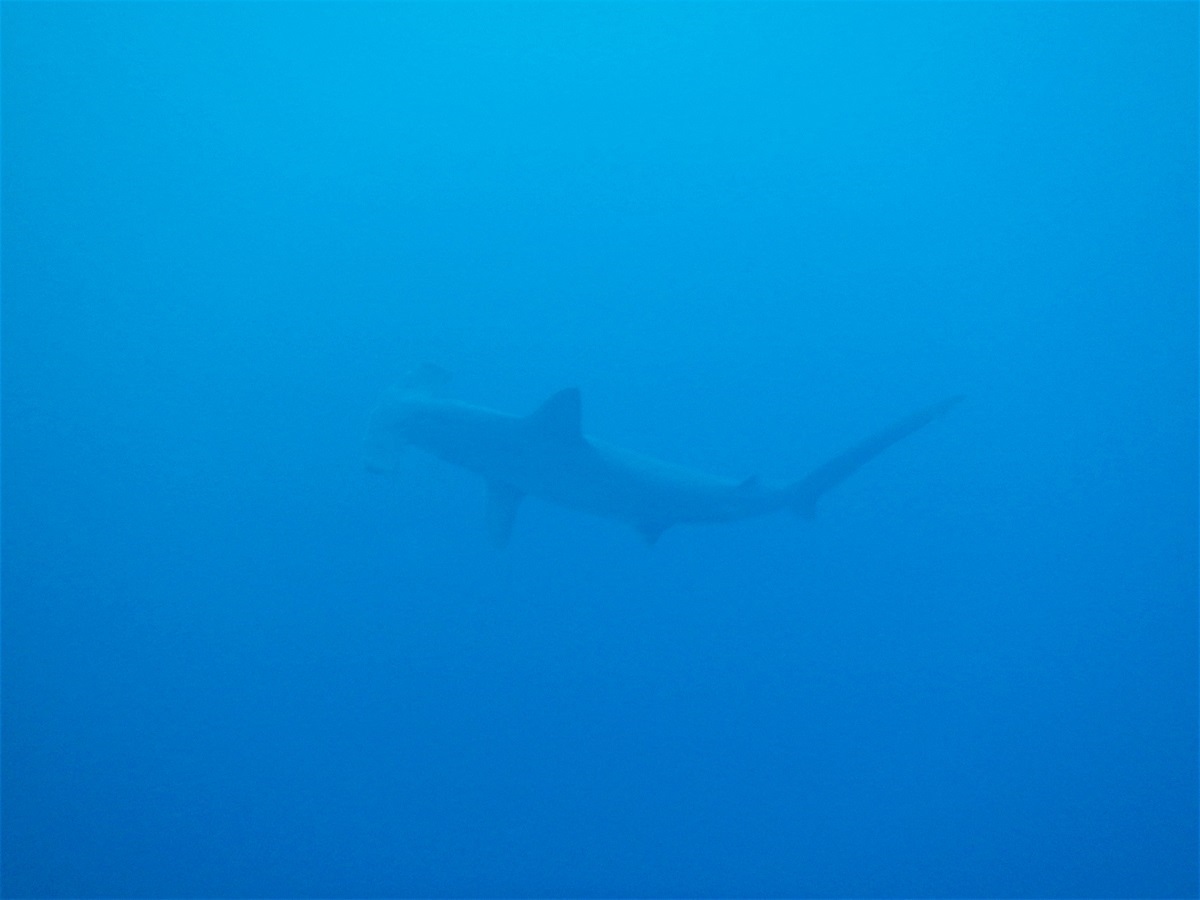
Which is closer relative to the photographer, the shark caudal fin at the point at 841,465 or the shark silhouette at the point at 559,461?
the shark silhouette at the point at 559,461

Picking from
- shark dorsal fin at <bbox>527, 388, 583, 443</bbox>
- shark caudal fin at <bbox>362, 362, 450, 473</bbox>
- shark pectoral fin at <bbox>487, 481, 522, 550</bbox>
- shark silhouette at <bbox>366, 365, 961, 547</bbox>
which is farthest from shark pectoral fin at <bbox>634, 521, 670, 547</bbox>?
shark caudal fin at <bbox>362, 362, 450, 473</bbox>

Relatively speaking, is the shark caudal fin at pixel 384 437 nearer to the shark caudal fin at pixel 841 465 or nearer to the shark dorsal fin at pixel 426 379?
the shark dorsal fin at pixel 426 379

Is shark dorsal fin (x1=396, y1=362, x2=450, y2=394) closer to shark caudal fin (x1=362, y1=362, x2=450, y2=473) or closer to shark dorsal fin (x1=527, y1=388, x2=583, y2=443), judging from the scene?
shark caudal fin (x1=362, y1=362, x2=450, y2=473)

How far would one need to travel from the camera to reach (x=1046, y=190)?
11711 millimetres

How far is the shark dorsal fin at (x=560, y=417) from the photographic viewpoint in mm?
4199

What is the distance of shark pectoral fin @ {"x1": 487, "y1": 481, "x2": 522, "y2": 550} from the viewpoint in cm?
499

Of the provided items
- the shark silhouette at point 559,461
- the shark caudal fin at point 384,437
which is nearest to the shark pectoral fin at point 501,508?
the shark silhouette at point 559,461

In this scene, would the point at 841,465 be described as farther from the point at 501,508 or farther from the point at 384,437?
the point at 384,437

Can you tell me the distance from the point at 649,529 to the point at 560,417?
3.61 ft

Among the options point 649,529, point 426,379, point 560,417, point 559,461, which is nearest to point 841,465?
point 649,529

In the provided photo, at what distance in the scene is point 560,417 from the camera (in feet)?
14.2

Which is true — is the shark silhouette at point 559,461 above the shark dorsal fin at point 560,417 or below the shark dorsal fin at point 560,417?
above

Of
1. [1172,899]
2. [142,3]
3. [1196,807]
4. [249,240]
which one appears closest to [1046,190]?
[1196,807]

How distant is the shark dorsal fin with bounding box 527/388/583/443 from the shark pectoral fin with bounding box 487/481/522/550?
677 millimetres
